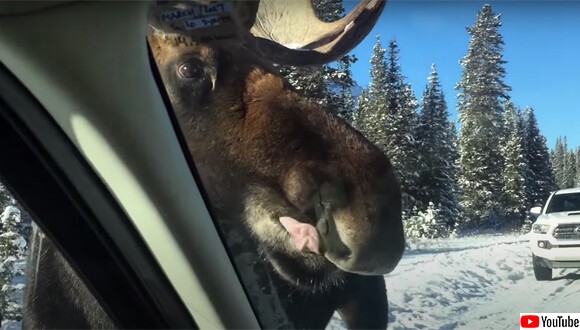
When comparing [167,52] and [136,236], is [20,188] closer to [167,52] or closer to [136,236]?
[136,236]

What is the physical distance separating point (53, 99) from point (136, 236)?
2.37ft

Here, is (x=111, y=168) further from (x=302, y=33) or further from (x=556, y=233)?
(x=556, y=233)

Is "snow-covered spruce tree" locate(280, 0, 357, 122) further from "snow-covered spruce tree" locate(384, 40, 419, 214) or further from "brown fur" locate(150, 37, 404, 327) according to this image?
"snow-covered spruce tree" locate(384, 40, 419, 214)

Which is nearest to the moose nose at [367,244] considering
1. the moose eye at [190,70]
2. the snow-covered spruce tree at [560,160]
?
the snow-covered spruce tree at [560,160]

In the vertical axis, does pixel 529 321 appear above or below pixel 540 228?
below

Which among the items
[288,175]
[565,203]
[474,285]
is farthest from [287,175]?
[565,203]

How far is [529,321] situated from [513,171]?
2.06 ft

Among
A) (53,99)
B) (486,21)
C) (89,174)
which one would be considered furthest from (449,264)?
(53,99)

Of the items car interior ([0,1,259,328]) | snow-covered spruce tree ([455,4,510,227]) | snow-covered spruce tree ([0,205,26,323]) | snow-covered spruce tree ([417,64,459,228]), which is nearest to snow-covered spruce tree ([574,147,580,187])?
snow-covered spruce tree ([455,4,510,227])

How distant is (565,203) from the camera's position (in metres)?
3.74

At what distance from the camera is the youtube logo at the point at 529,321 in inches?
150

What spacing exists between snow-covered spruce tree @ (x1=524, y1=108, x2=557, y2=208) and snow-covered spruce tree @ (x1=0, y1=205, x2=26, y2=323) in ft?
7.46

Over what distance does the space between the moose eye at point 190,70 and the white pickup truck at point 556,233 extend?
162 cm

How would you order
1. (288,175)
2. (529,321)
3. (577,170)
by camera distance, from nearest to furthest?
(577,170), (529,321), (288,175)
